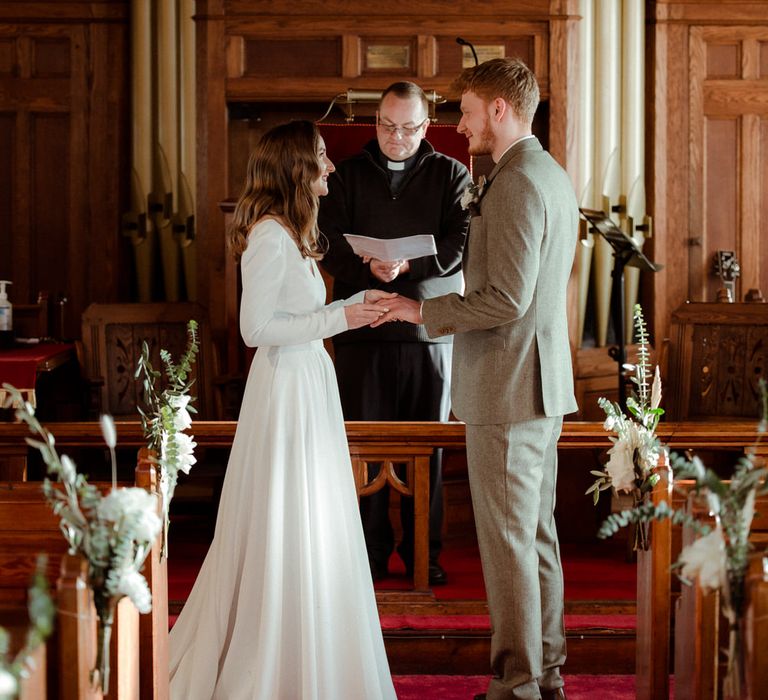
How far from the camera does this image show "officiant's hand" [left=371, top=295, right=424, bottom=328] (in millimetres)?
3268

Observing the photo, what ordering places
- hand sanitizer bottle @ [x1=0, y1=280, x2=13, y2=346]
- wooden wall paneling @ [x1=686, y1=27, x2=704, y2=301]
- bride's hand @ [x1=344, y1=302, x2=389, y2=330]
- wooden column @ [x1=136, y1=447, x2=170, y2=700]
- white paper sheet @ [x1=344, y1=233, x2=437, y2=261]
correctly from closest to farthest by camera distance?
wooden column @ [x1=136, y1=447, x2=170, y2=700] → bride's hand @ [x1=344, y1=302, x2=389, y2=330] → white paper sheet @ [x1=344, y1=233, x2=437, y2=261] → hand sanitizer bottle @ [x1=0, y1=280, x2=13, y2=346] → wooden wall paneling @ [x1=686, y1=27, x2=704, y2=301]

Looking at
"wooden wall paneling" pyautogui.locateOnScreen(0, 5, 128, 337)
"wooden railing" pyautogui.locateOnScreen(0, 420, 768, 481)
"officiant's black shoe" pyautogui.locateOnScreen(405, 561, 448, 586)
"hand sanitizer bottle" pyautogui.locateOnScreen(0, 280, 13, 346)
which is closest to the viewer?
"wooden railing" pyautogui.locateOnScreen(0, 420, 768, 481)

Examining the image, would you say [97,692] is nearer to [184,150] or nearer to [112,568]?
[112,568]

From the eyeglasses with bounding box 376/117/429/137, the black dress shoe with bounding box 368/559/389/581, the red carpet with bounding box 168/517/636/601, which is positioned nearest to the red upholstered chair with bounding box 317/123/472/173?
the eyeglasses with bounding box 376/117/429/137

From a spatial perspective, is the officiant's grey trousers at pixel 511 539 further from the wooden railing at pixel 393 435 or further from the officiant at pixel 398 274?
the officiant at pixel 398 274

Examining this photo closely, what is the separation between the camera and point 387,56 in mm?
6090

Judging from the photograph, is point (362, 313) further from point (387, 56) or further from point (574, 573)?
point (387, 56)

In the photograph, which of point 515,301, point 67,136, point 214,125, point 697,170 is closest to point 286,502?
point 515,301

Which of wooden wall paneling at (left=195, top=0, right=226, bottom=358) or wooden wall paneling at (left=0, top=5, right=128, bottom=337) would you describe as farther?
wooden wall paneling at (left=0, top=5, right=128, bottom=337)

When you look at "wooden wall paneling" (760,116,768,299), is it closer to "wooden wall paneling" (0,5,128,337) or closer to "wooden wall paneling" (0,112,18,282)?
"wooden wall paneling" (0,5,128,337)

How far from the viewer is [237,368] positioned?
584cm

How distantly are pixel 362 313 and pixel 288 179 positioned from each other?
17.4 inches

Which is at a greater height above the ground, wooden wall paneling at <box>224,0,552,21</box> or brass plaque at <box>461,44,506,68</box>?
wooden wall paneling at <box>224,0,552,21</box>

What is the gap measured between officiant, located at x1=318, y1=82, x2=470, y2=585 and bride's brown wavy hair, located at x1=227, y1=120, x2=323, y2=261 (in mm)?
951
